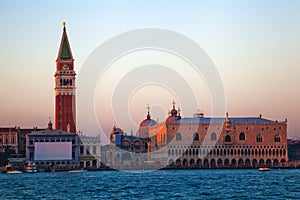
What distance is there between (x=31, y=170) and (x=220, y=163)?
30093 millimetres

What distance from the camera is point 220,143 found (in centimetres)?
12519

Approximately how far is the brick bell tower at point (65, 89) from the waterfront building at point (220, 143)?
11.1 m

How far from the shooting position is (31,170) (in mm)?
116750

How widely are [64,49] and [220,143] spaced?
29.3 metres

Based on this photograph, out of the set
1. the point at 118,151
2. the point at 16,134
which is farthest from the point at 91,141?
the point at 16,134

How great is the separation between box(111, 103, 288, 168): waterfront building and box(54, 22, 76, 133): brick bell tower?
1115 centimetres

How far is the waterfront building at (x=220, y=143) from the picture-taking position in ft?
407

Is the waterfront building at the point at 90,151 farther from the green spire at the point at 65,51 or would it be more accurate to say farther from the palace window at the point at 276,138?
the palace window at the point at 276,138

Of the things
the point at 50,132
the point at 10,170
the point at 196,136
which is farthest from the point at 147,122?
the point at 10,170

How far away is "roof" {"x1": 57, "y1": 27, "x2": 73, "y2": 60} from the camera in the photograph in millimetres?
128125

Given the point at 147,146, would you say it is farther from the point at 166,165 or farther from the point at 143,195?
the point at 143,195

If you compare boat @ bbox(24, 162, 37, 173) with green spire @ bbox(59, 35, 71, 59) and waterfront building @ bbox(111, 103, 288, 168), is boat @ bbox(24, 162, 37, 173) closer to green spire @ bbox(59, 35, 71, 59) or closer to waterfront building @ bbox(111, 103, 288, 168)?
waterfront building @ bbox(111, 103, 288, 168)

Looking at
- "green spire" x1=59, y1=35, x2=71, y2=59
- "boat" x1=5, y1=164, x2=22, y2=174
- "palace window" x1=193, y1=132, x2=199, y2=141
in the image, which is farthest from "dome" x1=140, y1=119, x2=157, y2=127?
"boat" x1=5, y1=164, x2=22, y2=174

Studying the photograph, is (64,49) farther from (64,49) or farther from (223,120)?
(223,120)
